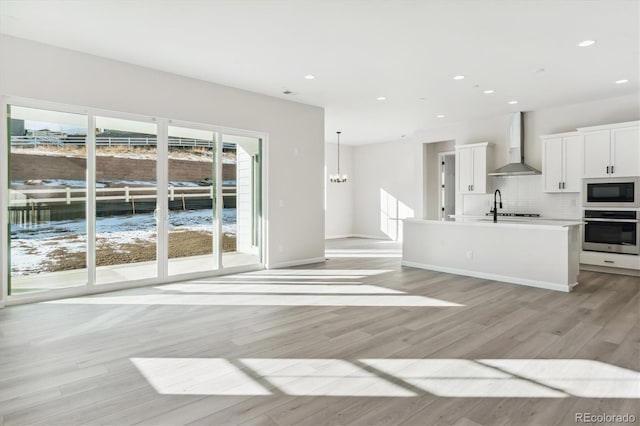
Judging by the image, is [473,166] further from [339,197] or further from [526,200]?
[339,197]

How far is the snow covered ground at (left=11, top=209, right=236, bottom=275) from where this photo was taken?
4281 millimetres

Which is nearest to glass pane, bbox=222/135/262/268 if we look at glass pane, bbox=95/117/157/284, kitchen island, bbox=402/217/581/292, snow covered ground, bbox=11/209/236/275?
snow covered ground, bbox=11/209/236/275

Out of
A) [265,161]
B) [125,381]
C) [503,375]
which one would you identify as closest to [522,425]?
[503,375]

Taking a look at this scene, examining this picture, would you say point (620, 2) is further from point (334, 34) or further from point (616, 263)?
point (616, 263)

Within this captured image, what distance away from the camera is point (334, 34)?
4.02 meters

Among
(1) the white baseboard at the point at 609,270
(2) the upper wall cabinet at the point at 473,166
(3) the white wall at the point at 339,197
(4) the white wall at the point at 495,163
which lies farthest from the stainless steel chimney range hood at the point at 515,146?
(3) the white wall at the point at 339,197

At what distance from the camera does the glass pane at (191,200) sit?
5.41m

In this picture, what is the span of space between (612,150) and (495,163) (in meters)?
2.15

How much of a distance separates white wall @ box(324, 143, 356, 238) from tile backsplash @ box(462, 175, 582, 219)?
4.34 m

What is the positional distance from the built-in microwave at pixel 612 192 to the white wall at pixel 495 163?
62cm

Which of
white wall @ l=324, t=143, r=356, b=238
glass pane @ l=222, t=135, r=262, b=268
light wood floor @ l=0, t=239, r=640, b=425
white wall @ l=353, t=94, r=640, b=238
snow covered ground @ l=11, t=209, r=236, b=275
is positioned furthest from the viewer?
white wall @ l=324, t=143, r=356, b=238

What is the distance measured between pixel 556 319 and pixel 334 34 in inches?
147

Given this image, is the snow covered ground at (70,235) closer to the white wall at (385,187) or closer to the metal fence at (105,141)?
the metal fence at (105,141)

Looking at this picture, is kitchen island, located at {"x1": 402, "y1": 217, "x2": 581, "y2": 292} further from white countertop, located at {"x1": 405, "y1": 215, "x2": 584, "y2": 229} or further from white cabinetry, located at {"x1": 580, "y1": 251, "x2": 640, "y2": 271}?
white cabinetry, located at {"x1": 580, "y1": 251, "x2": 640, "y2": 271}
